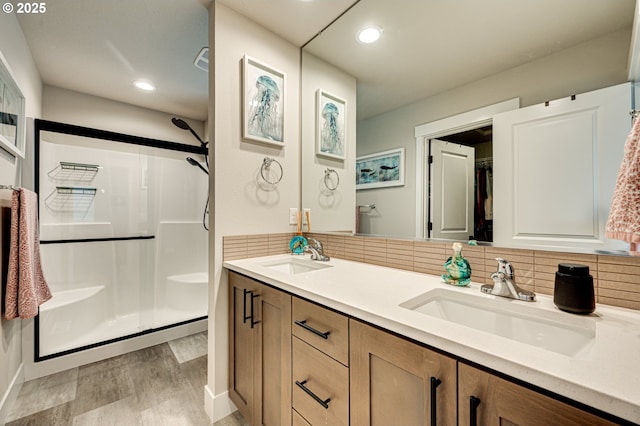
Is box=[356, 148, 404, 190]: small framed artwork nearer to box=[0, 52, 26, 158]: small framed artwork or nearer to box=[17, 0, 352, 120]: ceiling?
box=[17, 0, 352, 120]: ceiling

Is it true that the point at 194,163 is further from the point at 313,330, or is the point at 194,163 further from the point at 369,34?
the point at 313,330

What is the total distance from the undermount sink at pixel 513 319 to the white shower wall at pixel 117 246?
8.31ft

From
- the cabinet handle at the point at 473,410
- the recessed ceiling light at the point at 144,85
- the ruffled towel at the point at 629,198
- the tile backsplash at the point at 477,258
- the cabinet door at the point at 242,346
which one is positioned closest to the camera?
the cabinet handle at the point at 473,410

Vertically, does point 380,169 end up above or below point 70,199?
above

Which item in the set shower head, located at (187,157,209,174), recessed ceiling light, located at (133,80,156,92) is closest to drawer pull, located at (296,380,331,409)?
shower head, located at (187,157,209,174)

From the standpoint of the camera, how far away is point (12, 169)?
65.8 inches

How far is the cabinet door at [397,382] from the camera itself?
0.62 metres

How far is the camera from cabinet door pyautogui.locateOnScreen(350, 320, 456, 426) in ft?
2.04

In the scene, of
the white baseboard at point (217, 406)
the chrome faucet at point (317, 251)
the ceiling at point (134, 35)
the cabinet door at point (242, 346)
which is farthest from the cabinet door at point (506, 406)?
the ceiling at point (134, 35)

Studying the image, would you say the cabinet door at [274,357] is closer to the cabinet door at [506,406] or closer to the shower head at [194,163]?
the cabinet door at [506,406]

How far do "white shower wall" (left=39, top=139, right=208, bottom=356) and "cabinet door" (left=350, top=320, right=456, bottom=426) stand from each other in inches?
95.9

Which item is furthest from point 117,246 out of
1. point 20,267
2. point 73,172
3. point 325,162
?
point 325,162

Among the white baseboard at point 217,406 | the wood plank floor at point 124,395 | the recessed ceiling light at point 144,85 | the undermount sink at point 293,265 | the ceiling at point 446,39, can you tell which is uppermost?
the recessed ceiling light at point 144,85

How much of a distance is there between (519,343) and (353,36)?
70.5 inches
